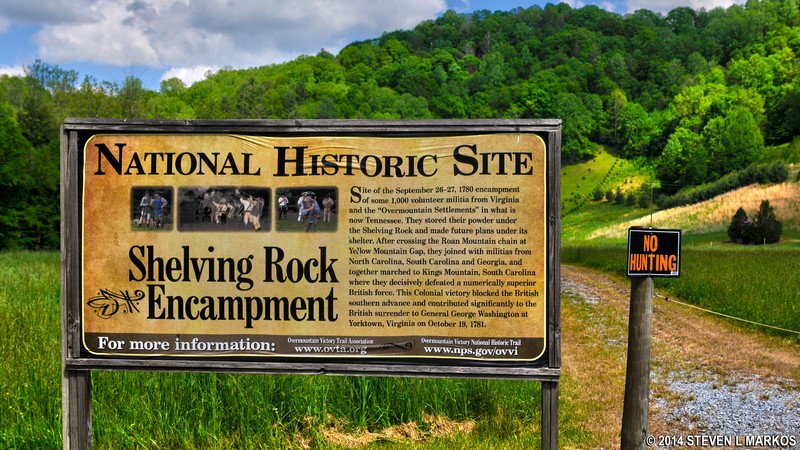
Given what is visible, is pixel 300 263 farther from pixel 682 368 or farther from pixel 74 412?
pixel 682 368

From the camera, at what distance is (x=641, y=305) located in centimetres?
452

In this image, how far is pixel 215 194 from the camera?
4.71 m

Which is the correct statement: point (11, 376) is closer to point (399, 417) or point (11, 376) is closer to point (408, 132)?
point (399, 417)

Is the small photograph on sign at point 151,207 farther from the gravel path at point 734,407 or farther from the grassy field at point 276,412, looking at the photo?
the gravel path at point 734,407

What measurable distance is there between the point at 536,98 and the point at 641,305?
499ft

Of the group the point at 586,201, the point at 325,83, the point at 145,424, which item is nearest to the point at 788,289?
the point at 145,424

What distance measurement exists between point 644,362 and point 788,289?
12.8 meters

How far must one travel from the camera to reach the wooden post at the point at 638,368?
178 inches

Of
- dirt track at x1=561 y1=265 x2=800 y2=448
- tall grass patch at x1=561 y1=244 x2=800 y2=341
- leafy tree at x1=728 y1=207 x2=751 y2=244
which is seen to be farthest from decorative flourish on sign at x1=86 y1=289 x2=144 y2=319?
leafy tree at x1=728 y1=207 x2=751 y2=244

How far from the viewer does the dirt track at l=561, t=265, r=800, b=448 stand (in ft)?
23.0

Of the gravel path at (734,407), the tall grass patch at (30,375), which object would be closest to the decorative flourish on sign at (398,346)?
the tall grass patch at (30,375)

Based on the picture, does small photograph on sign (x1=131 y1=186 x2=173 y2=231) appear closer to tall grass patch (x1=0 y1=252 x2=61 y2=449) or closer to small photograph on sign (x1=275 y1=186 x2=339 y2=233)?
small photograph on sign (x1=275 y1=186 x2=339 y2=233)

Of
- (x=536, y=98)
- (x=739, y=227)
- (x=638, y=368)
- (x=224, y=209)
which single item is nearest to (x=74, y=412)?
(x=224, y=209)

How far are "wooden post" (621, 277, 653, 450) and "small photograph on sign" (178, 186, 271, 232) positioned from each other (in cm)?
248
